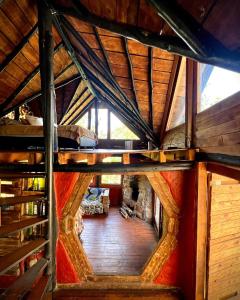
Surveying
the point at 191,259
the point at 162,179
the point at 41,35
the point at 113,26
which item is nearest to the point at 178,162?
the point at 162,179

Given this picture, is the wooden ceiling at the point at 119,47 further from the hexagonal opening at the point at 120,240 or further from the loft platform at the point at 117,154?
the hexagonal opening at the point at 120,240

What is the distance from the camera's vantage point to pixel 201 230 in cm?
347

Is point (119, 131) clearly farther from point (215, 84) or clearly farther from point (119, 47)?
point (215, 84)

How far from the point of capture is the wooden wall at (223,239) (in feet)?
11.3

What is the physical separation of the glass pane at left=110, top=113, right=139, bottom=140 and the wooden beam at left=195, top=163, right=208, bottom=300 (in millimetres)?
5799

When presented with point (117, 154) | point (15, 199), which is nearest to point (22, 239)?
point (15, 199)

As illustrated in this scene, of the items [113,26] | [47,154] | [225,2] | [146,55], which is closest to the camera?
[225,2]

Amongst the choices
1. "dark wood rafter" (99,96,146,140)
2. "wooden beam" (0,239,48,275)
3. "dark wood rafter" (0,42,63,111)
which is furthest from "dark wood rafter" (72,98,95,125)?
"wooden beam" (0,239,48,275)

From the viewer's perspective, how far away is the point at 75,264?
3.87m

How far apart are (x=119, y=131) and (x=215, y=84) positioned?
6.15m

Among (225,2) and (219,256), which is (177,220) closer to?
(219,256)

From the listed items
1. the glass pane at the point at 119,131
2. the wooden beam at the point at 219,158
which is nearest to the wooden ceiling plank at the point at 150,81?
the wooden beam at the point at 219,158

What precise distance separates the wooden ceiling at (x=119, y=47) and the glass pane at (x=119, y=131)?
202 centimetres

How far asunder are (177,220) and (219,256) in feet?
2.87
